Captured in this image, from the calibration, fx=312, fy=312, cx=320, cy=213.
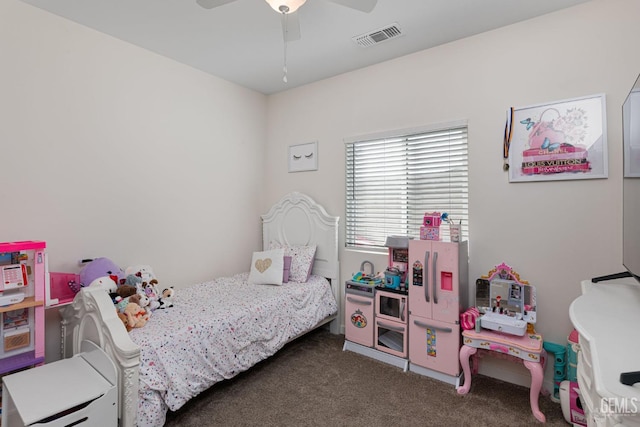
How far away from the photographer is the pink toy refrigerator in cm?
239

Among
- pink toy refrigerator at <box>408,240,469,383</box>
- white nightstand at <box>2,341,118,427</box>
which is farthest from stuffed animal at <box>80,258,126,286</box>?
pink toy refrigerator at <box>408,240,469,383</box>

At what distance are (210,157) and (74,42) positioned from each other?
4.61ft

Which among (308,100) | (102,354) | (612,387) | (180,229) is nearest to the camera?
(612,387)

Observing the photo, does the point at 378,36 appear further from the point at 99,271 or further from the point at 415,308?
the point at 99,271

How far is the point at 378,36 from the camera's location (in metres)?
2.59

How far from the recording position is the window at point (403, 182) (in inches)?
106

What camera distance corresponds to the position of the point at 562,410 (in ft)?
6.54

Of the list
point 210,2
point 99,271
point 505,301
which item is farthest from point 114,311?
point 505,301

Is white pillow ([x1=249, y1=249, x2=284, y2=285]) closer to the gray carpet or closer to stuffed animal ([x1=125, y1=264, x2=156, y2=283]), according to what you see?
the gray carpet

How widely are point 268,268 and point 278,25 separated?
214 cm

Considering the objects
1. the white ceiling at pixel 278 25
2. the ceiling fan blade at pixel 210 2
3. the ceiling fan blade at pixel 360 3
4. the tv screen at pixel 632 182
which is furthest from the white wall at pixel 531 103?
the ceiling fan blade at pixel 210 2

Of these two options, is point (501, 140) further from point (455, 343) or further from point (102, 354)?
point (102, 354)

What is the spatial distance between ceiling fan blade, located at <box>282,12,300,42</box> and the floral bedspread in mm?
1995

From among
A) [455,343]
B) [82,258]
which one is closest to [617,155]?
[455,343]
